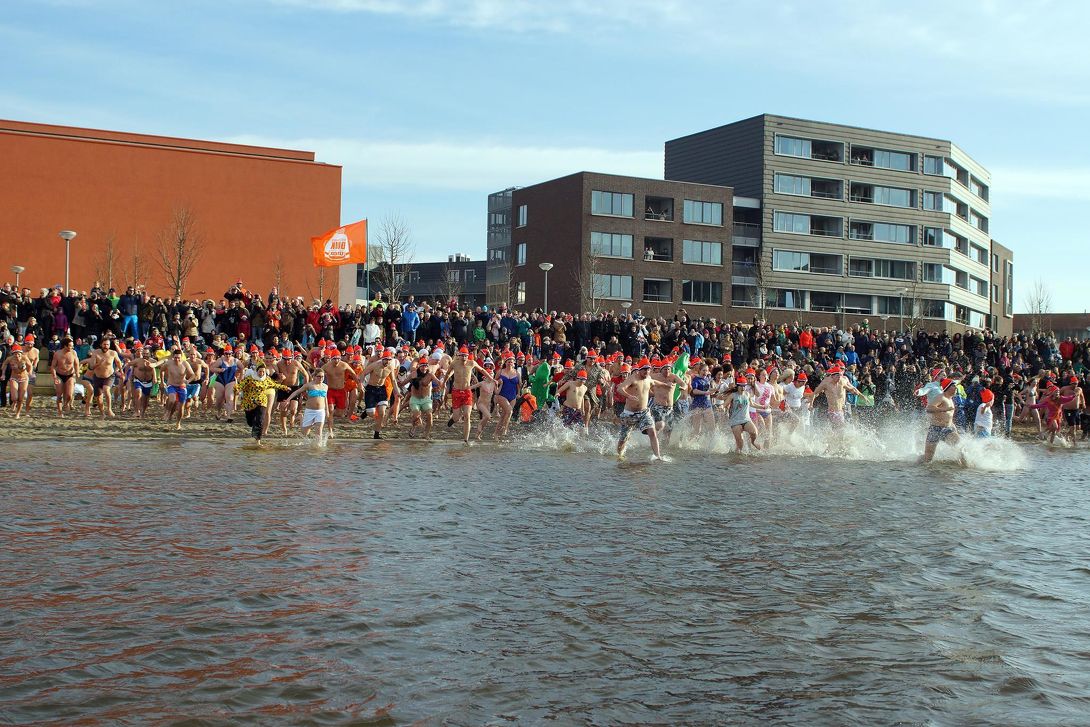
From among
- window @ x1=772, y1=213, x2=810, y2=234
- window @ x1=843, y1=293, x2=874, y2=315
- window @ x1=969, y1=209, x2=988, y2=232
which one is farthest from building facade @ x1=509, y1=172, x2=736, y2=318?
window @ x1=969, y1=209, x2=988, y2=232

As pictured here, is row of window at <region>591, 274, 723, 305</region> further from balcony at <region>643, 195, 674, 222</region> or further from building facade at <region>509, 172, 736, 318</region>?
Result: balcony at <region>643, 195, 674, 222</region>

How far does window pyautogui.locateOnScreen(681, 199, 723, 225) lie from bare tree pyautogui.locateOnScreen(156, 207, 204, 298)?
32882 mm

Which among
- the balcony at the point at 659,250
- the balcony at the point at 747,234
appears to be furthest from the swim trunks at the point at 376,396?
the balcony at the point at 747,234

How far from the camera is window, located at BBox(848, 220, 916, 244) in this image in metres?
74.2

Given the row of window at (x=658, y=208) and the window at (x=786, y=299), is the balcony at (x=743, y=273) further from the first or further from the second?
the row of window at (x=658, y=208)

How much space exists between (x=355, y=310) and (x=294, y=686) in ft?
73.8

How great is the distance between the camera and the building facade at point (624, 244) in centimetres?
6162

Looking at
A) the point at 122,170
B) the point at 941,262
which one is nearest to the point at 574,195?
the point at 122,170

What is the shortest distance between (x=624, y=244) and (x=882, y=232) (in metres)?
23.7

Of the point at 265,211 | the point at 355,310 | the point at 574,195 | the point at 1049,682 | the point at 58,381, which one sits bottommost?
the point at 1049,682

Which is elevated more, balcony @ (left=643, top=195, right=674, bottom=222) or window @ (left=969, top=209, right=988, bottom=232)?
window @ (left=969, top=209, right=988, bottom=232)

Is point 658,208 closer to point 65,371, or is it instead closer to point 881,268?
point 881,268

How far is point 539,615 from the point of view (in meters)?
7.85

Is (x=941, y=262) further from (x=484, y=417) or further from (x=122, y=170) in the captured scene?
(x=484, y=417)
